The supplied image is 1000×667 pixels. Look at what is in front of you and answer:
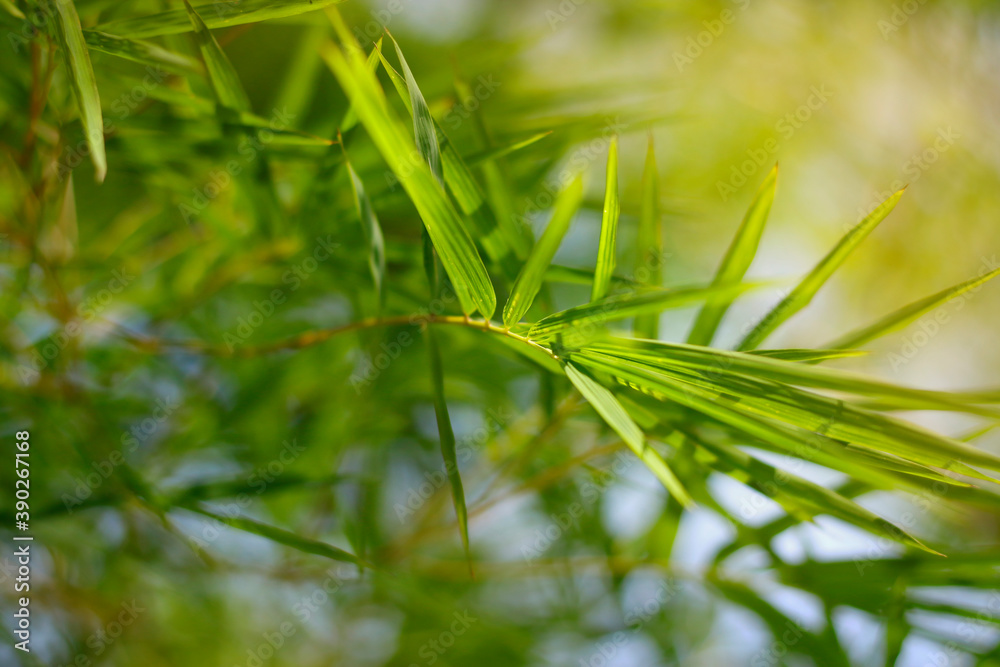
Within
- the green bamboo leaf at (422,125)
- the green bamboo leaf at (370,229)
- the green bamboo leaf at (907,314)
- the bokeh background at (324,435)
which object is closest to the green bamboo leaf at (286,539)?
the bokeh background at (324,435)

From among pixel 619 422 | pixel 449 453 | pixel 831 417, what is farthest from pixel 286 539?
pixel 831 417

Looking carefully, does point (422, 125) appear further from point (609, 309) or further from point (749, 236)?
point (749, 236)

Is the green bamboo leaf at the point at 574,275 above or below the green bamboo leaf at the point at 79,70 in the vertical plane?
above

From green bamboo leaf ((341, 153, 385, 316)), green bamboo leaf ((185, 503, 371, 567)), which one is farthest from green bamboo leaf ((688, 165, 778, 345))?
green bamboo leaf ((185, 503, 371, 567))

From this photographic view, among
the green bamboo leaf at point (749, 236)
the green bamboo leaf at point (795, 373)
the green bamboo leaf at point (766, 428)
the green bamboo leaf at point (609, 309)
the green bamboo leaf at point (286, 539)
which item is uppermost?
the green bamboo leaf at point (749, 236)

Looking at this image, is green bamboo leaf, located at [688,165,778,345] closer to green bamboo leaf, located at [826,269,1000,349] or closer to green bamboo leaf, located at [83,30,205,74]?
green bamboo leaf, located at [826,269,1000,349]

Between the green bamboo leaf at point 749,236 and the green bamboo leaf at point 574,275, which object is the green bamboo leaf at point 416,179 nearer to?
the green bamboo leaf at point 574,275
